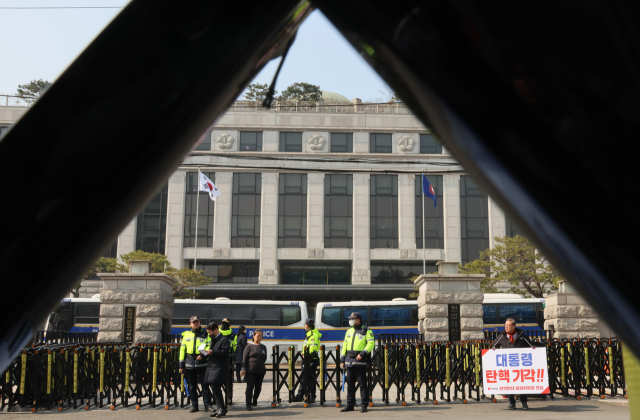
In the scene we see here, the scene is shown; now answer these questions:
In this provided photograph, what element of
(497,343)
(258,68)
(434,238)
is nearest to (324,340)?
(497,343)

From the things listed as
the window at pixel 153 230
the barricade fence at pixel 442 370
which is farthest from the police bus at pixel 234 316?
the window at pixel 153 230

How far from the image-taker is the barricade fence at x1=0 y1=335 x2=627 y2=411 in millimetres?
10539

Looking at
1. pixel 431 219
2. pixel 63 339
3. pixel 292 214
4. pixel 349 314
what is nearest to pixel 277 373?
pixel 63 339

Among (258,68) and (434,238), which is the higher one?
(434,238)

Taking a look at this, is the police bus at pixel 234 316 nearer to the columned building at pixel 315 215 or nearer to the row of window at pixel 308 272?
the columned building at pixel 315 215

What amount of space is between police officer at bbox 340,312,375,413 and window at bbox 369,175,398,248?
1335 inches

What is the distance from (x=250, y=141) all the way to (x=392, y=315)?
23148mm

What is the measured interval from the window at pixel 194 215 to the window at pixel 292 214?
18.5 feet

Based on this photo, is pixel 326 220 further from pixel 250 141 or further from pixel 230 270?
pixel 250 141

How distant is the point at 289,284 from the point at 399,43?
146 ft

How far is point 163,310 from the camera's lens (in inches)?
675

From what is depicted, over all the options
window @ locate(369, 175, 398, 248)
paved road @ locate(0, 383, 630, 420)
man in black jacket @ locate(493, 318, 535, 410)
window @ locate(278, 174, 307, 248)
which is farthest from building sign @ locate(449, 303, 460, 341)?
window @ locate(278, 174, 307, 248)

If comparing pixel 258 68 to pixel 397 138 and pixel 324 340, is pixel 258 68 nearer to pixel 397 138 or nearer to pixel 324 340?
pixel 324 340

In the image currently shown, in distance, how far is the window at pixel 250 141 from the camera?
146ft
